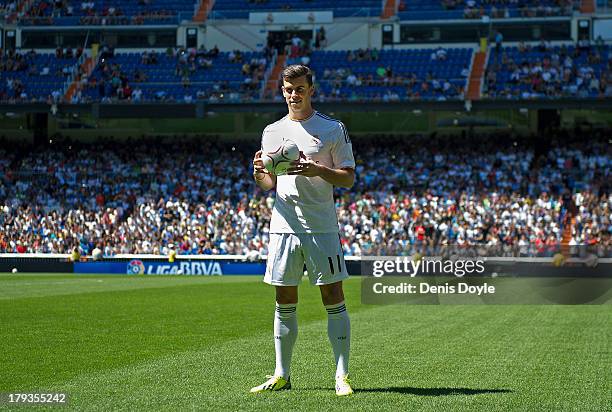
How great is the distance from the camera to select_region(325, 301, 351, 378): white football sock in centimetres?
756

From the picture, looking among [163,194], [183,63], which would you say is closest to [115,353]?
[163,194]

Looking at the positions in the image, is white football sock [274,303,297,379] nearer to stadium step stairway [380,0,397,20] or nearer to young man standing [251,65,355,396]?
young man standing [251,65,355,396]

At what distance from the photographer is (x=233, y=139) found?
167ft

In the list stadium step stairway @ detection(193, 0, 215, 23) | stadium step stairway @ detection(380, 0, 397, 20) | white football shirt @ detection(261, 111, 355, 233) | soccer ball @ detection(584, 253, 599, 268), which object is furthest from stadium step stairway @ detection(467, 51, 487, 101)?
white football shirt @ detection(261, 111, 355, 233)

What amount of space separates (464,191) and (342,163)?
35040 mm

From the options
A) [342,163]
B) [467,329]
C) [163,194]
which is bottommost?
[163,194]

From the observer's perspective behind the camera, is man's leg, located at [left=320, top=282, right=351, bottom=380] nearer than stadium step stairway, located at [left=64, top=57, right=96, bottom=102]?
Yes

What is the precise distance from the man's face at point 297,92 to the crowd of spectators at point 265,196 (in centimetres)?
2944

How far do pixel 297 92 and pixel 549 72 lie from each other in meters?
40.7

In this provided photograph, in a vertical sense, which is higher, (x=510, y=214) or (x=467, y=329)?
(x=467, y=329)

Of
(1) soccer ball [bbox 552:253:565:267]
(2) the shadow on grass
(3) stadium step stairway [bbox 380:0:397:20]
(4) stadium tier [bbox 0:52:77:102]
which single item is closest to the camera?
(2) the shadow on grass

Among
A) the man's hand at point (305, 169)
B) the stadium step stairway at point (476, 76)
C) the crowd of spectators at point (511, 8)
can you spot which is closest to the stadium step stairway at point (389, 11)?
the crowd of spectators at point (511, 8)

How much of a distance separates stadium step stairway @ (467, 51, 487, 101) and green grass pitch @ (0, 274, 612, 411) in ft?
94.2

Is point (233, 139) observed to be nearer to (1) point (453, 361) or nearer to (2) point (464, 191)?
(2) point (464, 191)
